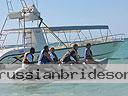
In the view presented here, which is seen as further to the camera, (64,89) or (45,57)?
(45,57)

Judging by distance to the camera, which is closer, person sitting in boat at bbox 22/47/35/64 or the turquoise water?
the turquoise water

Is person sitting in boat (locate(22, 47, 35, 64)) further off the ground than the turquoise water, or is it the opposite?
person sitting in boat (locate(22, 47, 35, 64))

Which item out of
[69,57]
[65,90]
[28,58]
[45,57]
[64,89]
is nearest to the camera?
[65,90]

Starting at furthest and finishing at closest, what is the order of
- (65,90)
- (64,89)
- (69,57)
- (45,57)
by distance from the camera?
1. (69,57)
2. (45,57)
3. (64,89)
4. (65,90)

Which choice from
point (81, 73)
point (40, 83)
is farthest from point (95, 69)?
point (40, 83)

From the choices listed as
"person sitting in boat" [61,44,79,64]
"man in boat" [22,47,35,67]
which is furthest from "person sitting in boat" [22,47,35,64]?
"person sitting in boat" [61,44,79,64]

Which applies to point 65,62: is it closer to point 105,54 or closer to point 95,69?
point 95,69

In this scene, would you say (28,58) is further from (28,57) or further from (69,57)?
(69,57)

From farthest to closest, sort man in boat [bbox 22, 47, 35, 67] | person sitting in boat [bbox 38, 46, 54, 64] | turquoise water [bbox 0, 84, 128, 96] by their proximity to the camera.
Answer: person sitting in boat [bbox 38, 46, 54, 64], man in boat [bbox 22, 47, 35, 67], turquoise water [bbox 0, 84, 128, 96]

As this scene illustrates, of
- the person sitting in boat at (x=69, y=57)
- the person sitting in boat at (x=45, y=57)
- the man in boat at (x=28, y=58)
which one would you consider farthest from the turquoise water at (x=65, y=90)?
the person sitting in boat at (x=69, y=57)

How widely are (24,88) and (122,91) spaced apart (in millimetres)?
4505

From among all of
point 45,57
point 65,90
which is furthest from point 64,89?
point 45,57

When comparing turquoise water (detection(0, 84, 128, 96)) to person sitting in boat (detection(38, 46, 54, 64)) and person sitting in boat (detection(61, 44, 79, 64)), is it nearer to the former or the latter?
person sitting in boat (detection(38, 46, 54, 64))

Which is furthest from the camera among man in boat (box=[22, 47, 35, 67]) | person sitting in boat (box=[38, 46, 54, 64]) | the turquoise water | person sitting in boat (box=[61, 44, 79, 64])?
person sitting in boat (box=[61, 44, 79, 64])
